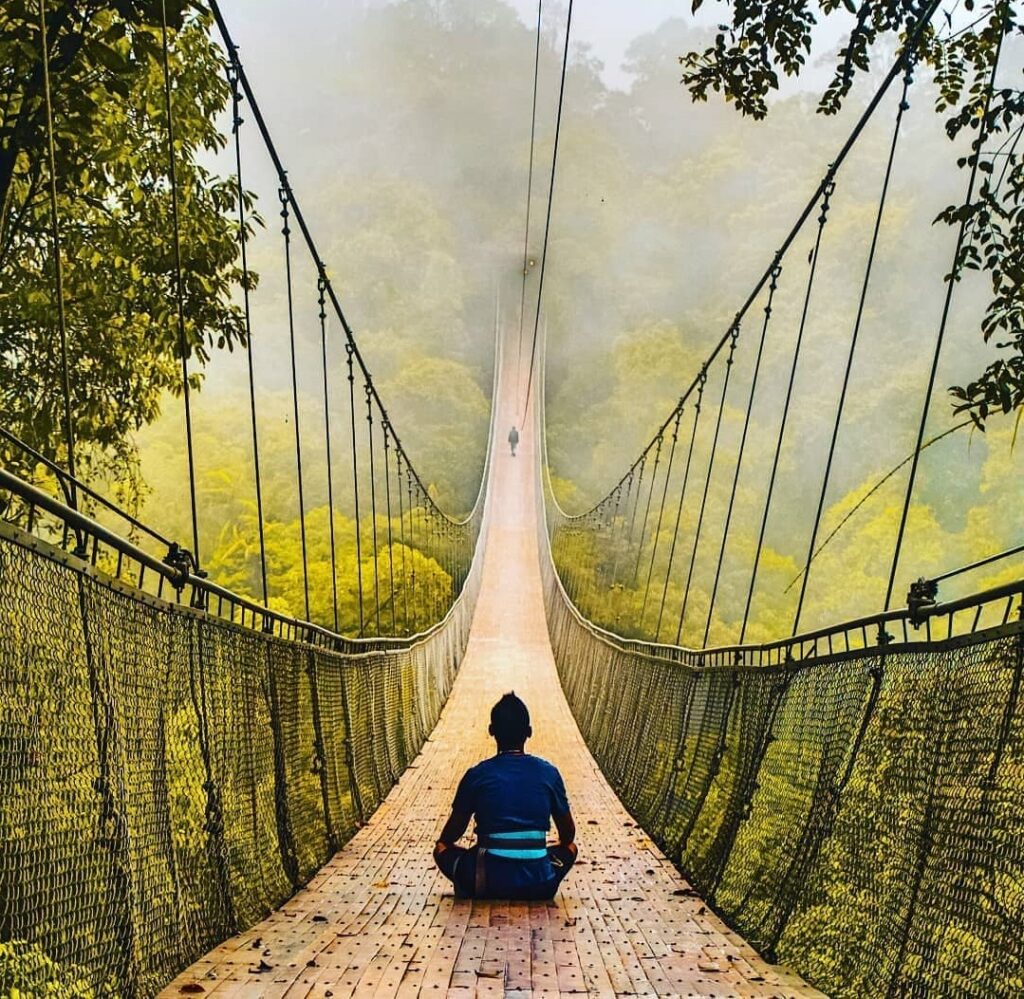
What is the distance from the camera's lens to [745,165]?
5859 centimetres

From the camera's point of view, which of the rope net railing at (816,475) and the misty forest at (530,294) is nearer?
the misty forest at (530,294)

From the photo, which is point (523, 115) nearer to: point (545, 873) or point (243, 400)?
point (243, 400)

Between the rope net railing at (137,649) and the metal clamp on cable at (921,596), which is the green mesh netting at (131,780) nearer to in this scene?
the rope net railing at (137,649)

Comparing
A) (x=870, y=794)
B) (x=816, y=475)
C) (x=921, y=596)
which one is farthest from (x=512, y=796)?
(x=816, y=475)

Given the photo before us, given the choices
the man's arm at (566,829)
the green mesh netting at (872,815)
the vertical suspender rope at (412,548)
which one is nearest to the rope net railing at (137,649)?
the man's arm at (566,829)

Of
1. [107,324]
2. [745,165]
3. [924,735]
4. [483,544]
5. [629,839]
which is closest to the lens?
[924,735]

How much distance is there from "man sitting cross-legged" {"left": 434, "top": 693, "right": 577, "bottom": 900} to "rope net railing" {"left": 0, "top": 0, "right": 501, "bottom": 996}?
1.76 feet

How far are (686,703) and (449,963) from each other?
2.32 m

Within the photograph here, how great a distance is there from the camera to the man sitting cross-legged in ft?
11.6

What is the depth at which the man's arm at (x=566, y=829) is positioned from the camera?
3.61 metres

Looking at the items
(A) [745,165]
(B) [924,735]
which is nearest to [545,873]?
(B) [924,735]

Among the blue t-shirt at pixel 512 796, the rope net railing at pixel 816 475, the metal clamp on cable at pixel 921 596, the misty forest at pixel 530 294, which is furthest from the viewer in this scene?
the rope net railing at pixel 816 475

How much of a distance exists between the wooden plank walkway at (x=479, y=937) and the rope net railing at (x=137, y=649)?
103mm

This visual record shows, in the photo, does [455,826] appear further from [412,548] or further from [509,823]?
[412,548]
